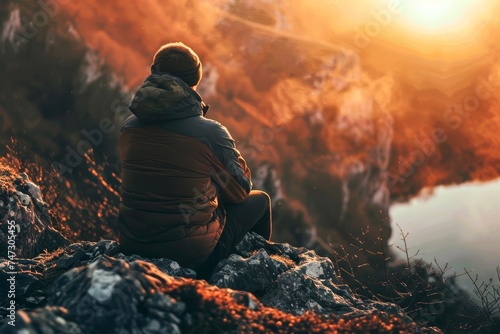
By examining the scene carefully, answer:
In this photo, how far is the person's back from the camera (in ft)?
15.6

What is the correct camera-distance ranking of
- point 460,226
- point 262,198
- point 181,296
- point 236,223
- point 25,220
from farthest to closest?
point 460,226 → point 25,220 → point 262,198 → point 236,223 → point 181,296

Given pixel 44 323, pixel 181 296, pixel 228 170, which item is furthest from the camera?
pixel 228 170

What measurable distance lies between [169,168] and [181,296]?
1436mm

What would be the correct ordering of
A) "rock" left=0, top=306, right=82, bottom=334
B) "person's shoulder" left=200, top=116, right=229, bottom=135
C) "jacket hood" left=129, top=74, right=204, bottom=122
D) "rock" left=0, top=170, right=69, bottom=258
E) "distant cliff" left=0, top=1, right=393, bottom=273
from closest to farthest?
"rock" left=0, top=306, right=82, bottom=334 < "jacket hood" left=129, top=74, right=204, bottom=122 < "person's shoulder" left=200, top=116, right=229, bottom=135 < "rock" left=0, top=170, right=69, bottom=258 < "distant cliff" left=0, top=1, right=393, bottom=273

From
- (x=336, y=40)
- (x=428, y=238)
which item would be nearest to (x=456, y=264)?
(x=428, y=238)

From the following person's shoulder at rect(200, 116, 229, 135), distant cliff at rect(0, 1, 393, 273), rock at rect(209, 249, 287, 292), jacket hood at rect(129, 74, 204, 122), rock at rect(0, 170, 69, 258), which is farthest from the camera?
distant cliff at rect(0, 1, 393, 273)

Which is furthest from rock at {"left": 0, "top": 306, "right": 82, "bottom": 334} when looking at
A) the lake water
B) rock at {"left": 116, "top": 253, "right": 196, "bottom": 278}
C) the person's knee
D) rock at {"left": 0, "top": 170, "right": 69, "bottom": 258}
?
the lake water

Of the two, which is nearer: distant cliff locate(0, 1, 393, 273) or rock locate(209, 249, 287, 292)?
rock locate(209, 249, 287, 292)

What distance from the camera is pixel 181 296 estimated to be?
11.5 feet

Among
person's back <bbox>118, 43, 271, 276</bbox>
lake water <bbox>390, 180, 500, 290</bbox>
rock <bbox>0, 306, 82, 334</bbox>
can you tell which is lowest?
rock <bbox>0, 306, 82, 334</bbox>

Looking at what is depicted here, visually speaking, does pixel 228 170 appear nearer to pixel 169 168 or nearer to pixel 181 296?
pixel 169 168

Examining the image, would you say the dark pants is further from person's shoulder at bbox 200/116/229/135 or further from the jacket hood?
the jacket hood

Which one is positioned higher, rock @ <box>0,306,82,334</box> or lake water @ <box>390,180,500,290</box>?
lake water @ <box>390,180,500,290</box>

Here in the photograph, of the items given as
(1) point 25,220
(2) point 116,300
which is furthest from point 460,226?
(2) point 116,300
